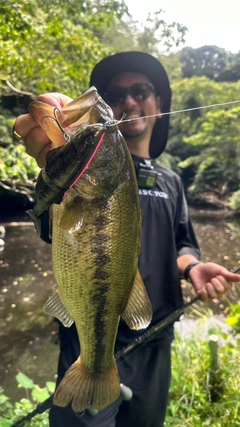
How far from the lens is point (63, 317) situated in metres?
1.40

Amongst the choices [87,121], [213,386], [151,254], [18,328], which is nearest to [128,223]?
[87,121]

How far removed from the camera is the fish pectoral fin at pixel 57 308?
4.53 feet

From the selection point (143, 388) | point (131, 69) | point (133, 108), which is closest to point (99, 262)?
point (143, 388)

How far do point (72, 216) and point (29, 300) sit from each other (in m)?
6.99

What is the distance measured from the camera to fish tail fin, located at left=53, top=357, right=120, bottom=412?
1385 mm

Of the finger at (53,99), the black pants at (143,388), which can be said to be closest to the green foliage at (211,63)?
the black pants at (143,388)

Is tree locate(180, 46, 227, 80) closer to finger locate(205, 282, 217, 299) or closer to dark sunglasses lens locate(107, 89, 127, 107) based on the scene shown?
dark sunglasses lens locate(107, 89, 127, 107)

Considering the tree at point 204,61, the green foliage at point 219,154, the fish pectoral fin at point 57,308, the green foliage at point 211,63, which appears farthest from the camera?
the tree at point 204,61

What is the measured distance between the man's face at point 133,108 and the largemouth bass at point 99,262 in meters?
1.29

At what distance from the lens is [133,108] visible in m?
2.50

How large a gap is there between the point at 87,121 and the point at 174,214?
1.45 meters

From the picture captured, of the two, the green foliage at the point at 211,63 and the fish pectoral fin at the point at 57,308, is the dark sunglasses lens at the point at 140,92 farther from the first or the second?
the green foliage at the point at 211,63

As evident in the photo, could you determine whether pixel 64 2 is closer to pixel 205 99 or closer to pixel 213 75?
pixel 205 99

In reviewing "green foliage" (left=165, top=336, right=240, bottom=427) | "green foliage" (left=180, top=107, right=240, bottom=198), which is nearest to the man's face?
"green foliage" (left=165, top=336, right=240, bottom=427)
